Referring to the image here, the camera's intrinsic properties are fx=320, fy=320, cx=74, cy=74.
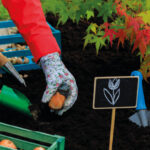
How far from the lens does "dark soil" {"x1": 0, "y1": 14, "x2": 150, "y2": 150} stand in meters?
2.36

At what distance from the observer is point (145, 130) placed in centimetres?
248

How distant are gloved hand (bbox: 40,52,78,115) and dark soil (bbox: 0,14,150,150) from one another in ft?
1.05

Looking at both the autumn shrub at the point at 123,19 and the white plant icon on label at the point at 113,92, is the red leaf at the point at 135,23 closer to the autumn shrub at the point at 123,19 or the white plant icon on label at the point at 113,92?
the autumn shrub at the point at 123,19

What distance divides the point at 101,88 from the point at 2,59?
96 centimetres

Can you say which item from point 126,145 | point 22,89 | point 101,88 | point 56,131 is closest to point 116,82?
point 101,88

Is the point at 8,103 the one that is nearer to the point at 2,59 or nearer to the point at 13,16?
the point at 2,59

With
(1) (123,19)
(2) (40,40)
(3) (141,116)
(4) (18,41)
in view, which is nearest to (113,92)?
(2) (40,40)

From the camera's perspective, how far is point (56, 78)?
7.09 feet

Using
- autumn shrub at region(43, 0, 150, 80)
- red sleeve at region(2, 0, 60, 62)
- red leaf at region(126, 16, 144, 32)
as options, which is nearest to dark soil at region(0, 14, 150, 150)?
autumn shrub at region(43, 0, 150, 80)

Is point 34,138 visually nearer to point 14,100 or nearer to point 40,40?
point 14,100

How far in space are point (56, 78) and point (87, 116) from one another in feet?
2.07

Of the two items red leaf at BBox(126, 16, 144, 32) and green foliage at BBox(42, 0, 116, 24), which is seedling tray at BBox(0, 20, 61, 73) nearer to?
green foliage at BBox(42, 0, 116, 24)

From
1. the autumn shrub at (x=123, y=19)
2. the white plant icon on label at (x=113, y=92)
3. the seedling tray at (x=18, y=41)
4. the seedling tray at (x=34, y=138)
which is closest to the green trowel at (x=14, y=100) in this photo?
the seedling tray at (x=34, y=138)

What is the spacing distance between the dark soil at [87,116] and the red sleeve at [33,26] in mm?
590
